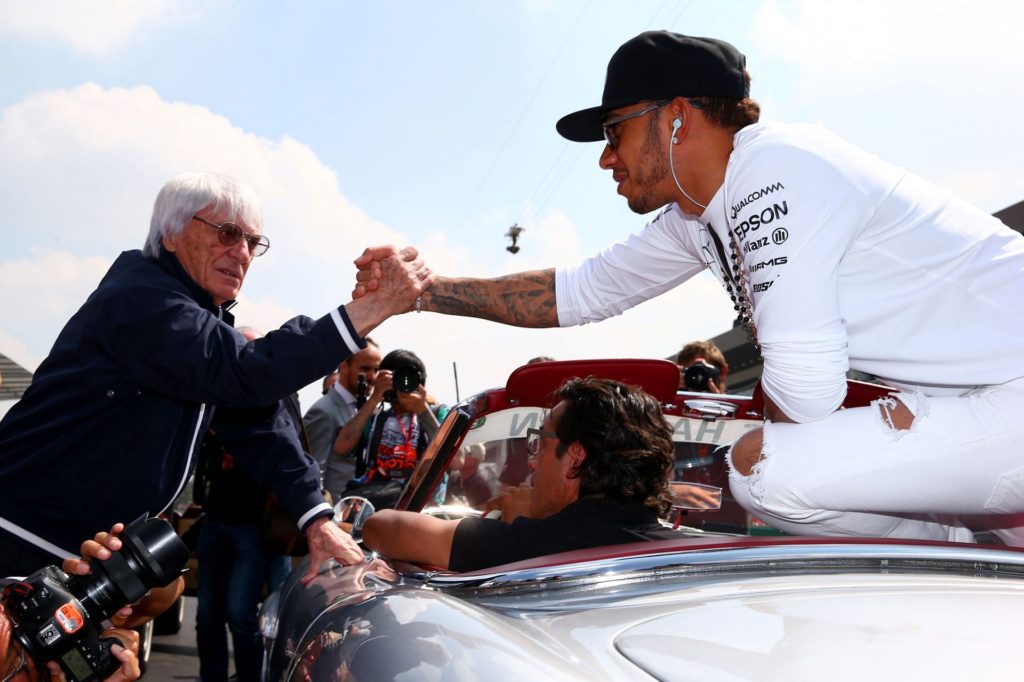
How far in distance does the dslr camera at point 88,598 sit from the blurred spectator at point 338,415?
13.6 feet

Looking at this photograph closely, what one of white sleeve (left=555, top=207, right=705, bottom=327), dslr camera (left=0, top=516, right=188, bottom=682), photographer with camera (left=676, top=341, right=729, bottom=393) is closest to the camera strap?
dslr camera (left=0, top=516, right=188, bottom=682)

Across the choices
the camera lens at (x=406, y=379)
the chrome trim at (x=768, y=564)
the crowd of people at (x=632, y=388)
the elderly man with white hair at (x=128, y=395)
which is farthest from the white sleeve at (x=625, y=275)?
the camera lens at (x=406, y=379)

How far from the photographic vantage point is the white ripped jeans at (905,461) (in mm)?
1832

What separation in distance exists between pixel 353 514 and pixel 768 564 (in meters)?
1.67

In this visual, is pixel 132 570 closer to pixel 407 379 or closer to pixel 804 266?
pixel 804 266

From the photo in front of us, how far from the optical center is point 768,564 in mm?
1471

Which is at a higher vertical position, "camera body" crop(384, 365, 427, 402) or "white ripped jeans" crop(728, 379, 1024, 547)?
"camera body" crop(384, 365, 427, 402)

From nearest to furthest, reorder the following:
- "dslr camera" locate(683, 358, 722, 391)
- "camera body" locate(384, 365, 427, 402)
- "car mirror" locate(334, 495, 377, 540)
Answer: "car mirror" locate(334, 495, 377, 540)
"dslr camera" locate(683, 358, 722, 391)
"camera body" locate(384, 365, 427, 402)

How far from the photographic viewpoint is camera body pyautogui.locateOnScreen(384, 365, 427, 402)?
5359mm

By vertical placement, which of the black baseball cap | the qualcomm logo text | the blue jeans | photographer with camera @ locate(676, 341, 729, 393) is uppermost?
the black baseball cap

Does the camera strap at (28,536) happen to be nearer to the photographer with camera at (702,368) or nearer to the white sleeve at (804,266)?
the white sleeve at (804,266)

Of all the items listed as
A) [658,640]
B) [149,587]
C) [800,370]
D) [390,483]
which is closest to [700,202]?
[800,370]

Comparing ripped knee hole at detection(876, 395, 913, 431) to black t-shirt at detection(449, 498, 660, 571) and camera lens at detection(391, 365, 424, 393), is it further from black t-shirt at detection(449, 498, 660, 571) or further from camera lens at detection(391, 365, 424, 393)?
camera lens at detection(391, 365, 424, 393)

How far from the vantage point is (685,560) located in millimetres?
1490
